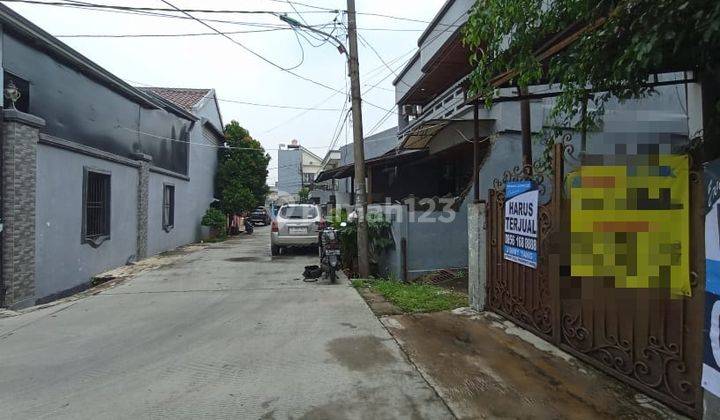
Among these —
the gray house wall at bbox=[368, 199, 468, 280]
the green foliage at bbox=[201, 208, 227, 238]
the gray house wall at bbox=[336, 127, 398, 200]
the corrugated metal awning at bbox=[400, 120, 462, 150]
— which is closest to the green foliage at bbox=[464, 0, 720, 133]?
the gray house wall at bbox=[368, 199, 468, 280]

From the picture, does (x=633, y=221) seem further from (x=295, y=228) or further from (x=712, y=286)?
(x=295, y=228)

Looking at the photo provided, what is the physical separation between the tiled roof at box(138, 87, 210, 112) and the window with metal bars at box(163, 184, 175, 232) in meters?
4.80

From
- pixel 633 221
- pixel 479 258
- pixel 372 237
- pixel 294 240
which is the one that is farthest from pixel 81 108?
pixel 633 221

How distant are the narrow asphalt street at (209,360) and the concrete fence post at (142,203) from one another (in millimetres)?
5367

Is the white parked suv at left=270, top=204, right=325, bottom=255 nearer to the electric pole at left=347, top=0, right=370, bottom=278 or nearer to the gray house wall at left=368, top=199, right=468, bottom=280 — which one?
the electric pole at left=347, top=0, right=370, bottom=278

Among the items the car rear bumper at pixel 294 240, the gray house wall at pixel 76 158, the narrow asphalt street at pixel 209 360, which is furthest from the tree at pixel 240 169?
the narrow asphalt street at pixel 209 360

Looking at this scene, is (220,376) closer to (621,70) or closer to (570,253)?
(570,253)

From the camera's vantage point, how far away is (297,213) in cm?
1356

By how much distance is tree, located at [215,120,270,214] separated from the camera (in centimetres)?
2262

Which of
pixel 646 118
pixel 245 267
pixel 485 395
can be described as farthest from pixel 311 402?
pixel 245 267

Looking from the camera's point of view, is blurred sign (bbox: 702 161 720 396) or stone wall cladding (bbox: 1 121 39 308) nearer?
blurred sign (bbox: 702 161 720 396)

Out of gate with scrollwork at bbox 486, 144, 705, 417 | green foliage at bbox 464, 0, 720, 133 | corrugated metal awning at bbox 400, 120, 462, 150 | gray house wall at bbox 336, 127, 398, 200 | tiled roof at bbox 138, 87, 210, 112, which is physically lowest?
gate with scrollwork at bbox 486, 144, 705, 417

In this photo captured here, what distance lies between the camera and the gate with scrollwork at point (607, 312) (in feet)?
10.3

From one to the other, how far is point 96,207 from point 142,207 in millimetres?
2576
